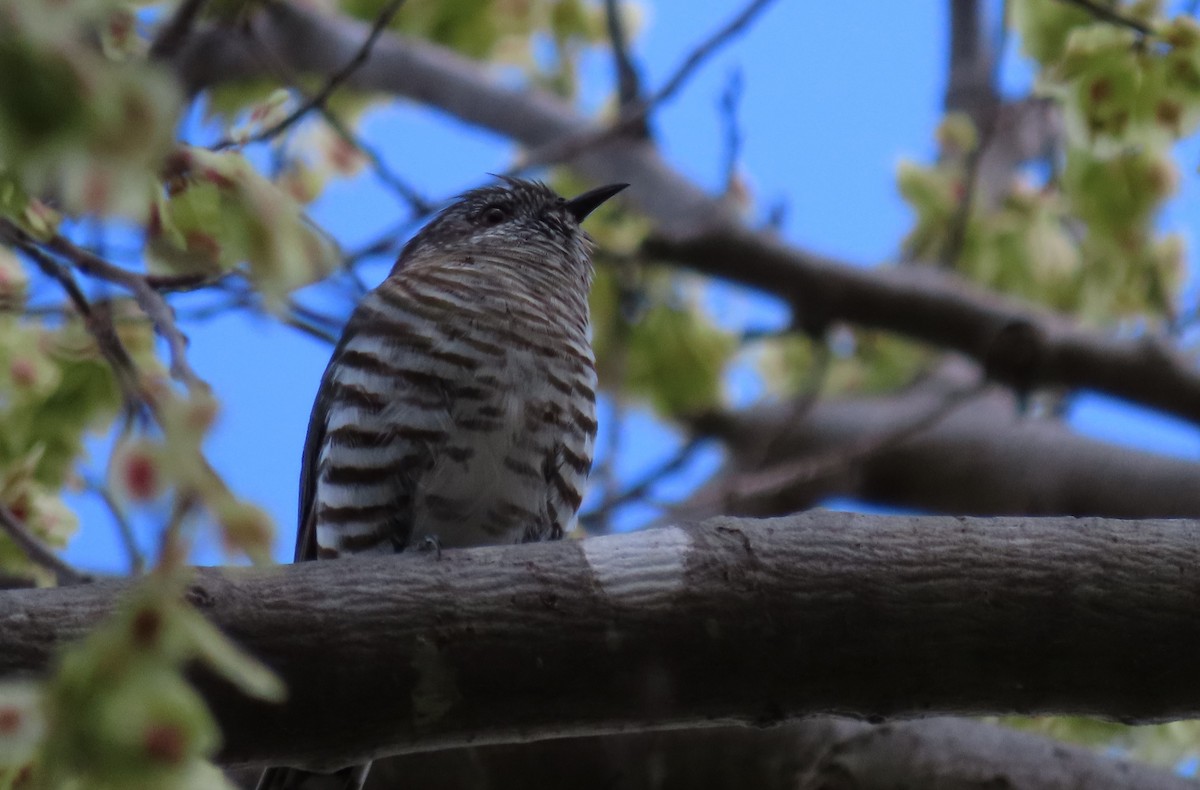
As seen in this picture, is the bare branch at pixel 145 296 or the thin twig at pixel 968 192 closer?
the bare branch at pixel 145 296

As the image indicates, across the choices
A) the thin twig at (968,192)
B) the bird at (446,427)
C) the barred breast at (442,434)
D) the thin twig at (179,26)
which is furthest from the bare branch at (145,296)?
the thin twig at (968,192)

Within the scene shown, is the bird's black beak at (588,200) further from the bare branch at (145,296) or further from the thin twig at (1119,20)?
the bare branch at (145,296)

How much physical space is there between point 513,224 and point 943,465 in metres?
2.39

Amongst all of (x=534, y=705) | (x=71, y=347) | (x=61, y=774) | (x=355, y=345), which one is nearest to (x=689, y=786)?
(x=534, y=705)

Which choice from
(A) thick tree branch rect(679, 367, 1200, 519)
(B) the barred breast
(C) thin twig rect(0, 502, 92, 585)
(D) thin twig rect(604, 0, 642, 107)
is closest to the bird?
Result: (B) the barred breast

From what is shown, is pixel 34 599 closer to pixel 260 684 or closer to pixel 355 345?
pixel 260 684

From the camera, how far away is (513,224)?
4.42 m

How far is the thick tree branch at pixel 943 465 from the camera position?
479cm

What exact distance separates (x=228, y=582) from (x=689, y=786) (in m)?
1.33

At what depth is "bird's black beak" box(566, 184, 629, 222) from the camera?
4.50 meters

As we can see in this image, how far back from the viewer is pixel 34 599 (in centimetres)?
208

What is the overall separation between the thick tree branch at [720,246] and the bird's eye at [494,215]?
0.90 meters

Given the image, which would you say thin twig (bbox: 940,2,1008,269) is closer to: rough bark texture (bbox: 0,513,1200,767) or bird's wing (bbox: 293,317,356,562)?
bird's wing (bbox: 293,317,356,562)

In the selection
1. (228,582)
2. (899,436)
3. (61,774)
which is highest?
(899,436)
